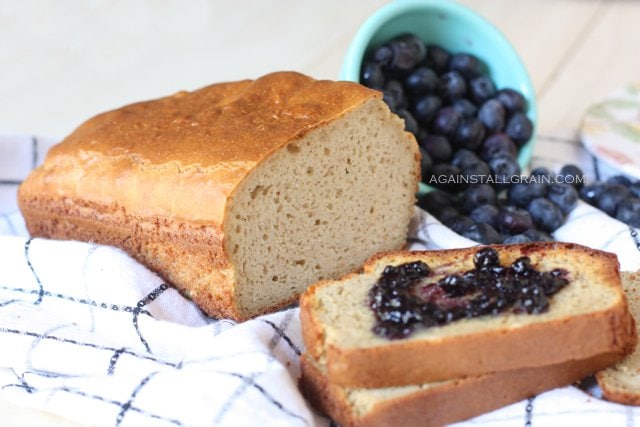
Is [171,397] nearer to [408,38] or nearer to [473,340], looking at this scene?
[473,340]

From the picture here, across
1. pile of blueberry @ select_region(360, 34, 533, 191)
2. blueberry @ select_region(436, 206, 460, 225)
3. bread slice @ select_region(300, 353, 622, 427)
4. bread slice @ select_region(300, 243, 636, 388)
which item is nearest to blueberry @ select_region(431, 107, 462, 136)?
pile of blueberry @ select_region(360, 34, 533, 191)

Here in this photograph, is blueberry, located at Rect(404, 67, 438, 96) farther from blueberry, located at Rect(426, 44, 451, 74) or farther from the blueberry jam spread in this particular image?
the blueberry jam spread

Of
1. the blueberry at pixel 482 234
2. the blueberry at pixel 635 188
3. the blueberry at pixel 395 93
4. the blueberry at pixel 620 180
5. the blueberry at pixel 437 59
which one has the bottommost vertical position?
the blueberry at pixel 635 188

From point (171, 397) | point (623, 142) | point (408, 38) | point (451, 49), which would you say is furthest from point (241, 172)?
point (623, 142)

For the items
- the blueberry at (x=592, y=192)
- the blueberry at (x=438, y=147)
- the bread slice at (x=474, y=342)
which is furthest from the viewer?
the blueberry at (x=438, y=147)

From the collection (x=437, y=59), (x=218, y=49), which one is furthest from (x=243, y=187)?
(x=218, y=49)

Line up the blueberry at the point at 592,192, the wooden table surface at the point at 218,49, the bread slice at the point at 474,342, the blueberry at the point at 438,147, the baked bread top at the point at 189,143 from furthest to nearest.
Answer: the wooden table surface at the point at 218,49
the blueberry at the point at 438,147
the blueberry at the point at 592,192
the baked bread top at the point at 189,143
the bread slice at the point at 474,342

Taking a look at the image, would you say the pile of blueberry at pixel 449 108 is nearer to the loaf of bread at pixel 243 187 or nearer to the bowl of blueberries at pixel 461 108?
the bowl of blueberries at pixel 461 108

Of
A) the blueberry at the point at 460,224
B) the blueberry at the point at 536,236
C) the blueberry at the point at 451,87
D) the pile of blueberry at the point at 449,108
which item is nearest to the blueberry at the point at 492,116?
the pile of blueberry at the point at 449,108
